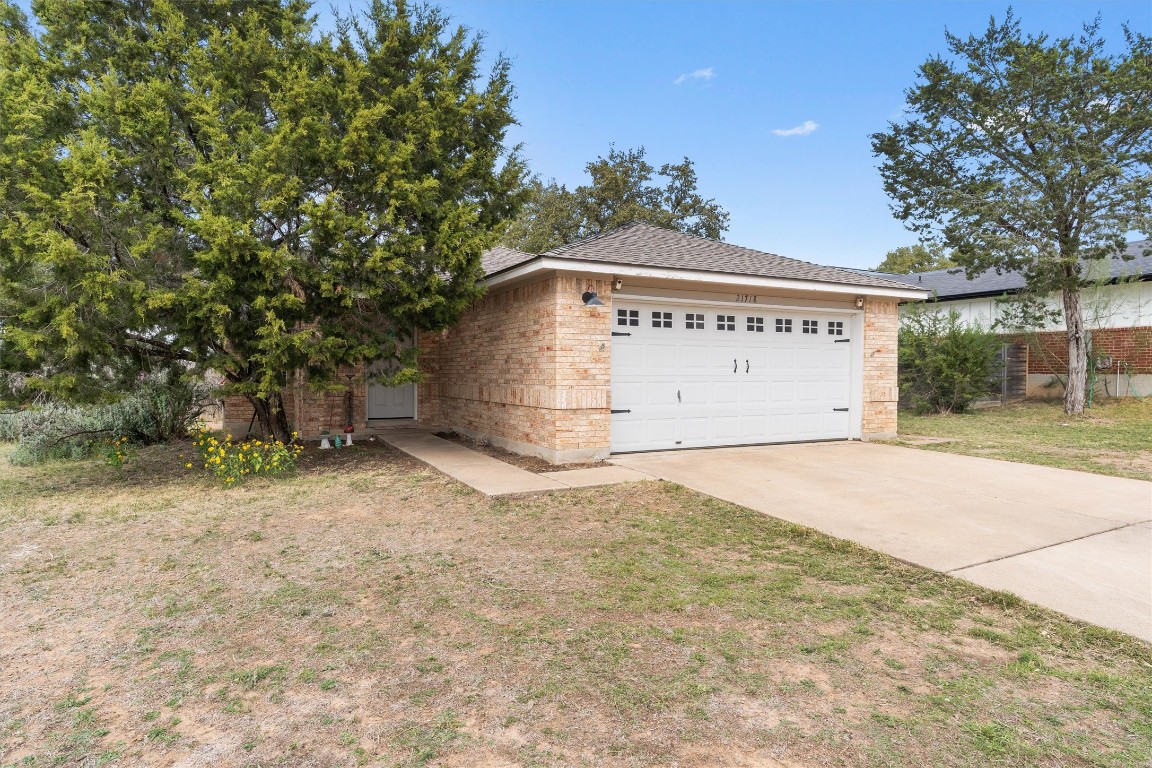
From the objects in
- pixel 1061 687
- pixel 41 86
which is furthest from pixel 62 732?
pixel 41 86

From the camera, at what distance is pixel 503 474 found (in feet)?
25.6

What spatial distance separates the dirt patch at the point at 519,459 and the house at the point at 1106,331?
13.2m

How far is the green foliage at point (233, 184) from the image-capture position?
6688mm

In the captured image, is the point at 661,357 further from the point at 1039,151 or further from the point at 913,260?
the point at 913,260

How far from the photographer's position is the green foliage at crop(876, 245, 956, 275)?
4406cm

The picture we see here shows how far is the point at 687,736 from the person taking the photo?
7.87 feet

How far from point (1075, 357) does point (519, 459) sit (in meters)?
15.8

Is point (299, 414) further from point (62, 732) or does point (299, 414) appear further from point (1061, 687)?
point (1061, 687)

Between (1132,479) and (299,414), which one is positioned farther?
(299,414)

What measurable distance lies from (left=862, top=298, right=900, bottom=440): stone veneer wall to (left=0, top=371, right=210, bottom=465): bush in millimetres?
11398

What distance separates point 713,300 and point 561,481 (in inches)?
158

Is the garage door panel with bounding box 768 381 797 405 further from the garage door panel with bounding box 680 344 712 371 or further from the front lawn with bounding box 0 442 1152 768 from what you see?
the front lawn with bounding box 0 442 1152 768

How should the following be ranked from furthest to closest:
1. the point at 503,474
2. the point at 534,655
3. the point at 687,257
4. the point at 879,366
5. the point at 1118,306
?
the point at 1118,306 → the point at 879,366 → the point at 687,257 → the point at 503,474 → the point at 534,655

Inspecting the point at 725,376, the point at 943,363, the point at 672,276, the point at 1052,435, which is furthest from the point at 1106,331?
the point at 672,276
